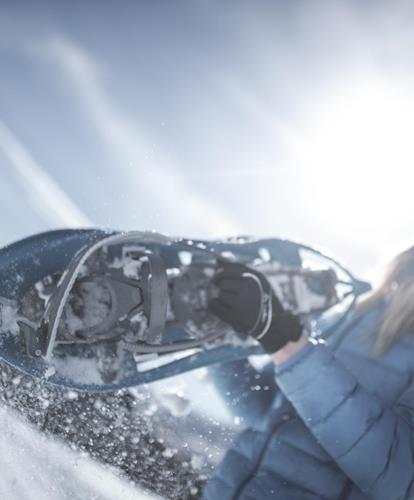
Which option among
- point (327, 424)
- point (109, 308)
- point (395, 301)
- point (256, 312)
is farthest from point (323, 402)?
point (109, 308)

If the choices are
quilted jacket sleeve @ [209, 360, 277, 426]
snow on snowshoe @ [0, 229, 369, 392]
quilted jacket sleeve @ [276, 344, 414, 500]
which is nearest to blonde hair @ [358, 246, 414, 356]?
snow on snowshoe @ [0, 229, 369, 392]

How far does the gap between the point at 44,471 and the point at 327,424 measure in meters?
1.37

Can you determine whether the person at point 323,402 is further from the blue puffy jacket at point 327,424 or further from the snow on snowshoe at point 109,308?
the snow on snowshoe at point 109,308

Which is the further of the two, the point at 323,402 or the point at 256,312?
the point at 256,312

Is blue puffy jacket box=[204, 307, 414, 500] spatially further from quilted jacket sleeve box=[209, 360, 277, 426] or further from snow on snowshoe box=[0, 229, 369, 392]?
snow on snowshoe box=[0, 229, 369, 392]

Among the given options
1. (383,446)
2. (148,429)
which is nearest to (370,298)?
(383,446)

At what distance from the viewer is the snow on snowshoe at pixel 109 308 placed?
1271 millimetres

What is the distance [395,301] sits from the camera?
1519mm

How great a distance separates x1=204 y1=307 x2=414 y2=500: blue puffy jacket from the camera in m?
1.15

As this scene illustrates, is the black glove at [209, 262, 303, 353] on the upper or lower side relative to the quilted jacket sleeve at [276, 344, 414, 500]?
upper

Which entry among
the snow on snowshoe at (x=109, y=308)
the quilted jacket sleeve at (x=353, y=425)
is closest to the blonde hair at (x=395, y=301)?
the snow on snowshoe at (x=109, y=308)

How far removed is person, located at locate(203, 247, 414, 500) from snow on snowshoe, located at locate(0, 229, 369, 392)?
18cm

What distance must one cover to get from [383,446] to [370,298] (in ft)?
2.34

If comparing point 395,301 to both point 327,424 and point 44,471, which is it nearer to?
point 327,424
